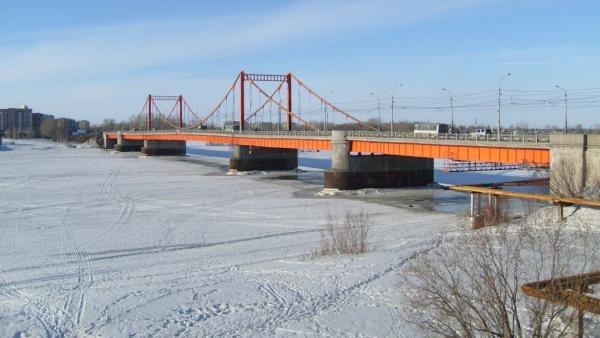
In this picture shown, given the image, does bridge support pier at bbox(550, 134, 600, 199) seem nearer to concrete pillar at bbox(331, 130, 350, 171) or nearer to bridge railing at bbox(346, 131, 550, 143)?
bridge railing at bbox(346, 131, 550, 143)

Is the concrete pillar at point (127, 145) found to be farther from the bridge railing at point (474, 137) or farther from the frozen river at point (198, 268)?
the frozen river at point (198, 268)

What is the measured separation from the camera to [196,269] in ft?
65.1

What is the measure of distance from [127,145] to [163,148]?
830 inches

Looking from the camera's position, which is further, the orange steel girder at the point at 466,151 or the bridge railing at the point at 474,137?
the bridge railing at the point at 474,137

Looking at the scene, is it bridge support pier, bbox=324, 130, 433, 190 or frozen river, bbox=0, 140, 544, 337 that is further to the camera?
bridge support pier, bbox=324, 130, 433, 190

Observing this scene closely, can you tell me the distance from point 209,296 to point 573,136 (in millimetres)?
20865

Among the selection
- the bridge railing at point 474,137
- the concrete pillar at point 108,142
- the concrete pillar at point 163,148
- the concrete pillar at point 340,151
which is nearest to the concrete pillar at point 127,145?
the concrete pillar at point 108,142

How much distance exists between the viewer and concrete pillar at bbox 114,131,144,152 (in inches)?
5285

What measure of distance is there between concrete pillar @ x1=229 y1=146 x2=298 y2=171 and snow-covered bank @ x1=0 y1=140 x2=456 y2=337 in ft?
103

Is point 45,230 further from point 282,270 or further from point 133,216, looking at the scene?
point 282,270

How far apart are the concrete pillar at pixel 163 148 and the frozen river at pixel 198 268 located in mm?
74664

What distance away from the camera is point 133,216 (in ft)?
112

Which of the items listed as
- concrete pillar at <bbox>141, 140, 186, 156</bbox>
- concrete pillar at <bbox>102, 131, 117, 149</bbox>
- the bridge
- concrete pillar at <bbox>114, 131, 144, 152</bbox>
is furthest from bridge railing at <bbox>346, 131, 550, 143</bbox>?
concrete pillar at <bbox>102, 131, 117, 149</bbox>

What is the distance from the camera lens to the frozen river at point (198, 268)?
13.9 metres
